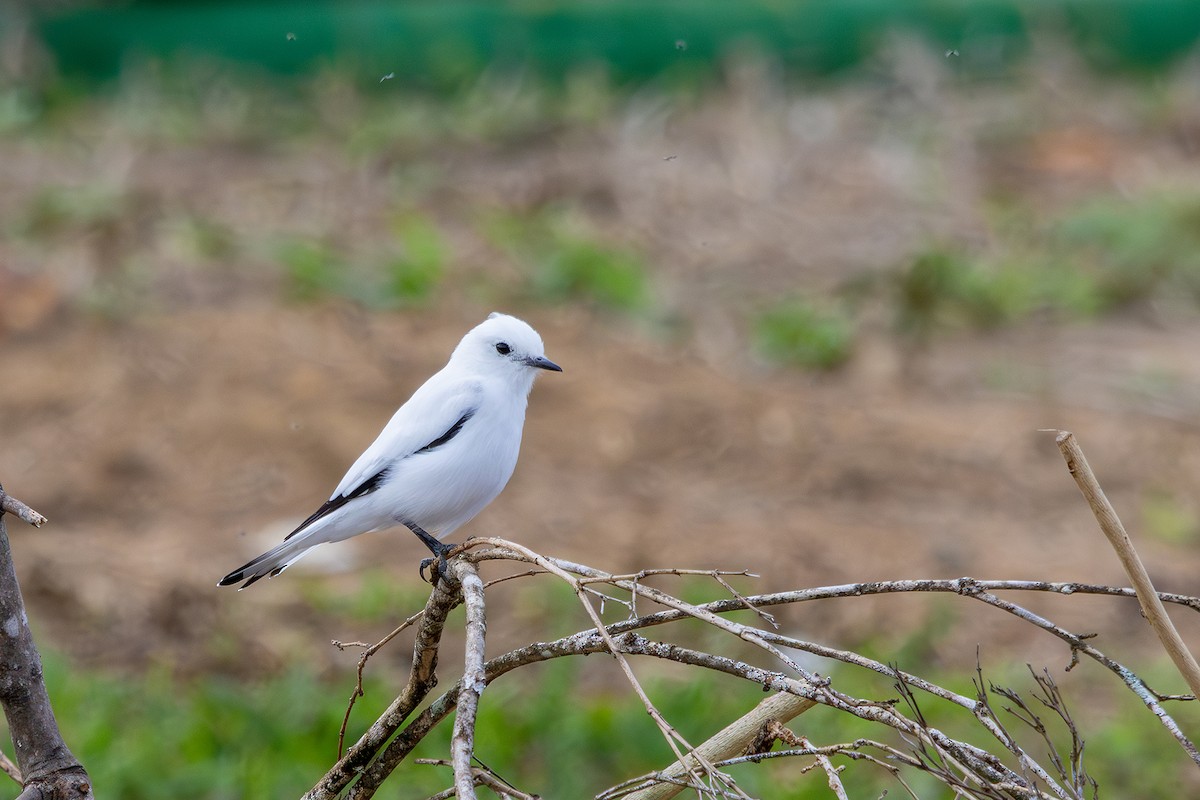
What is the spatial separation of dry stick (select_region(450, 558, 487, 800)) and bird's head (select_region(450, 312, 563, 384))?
1523 millimetres

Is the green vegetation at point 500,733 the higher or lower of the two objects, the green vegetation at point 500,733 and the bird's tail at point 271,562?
the lower

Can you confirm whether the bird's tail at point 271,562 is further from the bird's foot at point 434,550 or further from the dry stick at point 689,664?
the dry stick at point 689,664

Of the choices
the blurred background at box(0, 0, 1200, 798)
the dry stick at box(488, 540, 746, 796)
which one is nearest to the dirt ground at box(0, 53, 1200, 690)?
the blurred background at box(0, 0, 1200, 798)

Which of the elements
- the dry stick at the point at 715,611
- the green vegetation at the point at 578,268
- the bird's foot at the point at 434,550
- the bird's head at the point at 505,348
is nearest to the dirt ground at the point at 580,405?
the green vegetation at the point at 578,268

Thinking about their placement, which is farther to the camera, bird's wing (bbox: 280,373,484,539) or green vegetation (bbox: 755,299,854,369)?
green vegetation (bbox: 755,299,854,369)

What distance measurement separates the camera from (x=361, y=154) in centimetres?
1055

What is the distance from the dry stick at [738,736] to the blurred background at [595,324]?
2.42m

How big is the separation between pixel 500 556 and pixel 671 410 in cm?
528

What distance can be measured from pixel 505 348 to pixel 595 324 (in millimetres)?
4684

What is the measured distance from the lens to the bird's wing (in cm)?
345

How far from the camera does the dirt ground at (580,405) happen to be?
19.6 ft

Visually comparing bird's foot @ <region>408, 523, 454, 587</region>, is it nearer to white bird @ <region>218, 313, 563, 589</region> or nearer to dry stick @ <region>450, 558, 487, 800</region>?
white bird @ <region>218, 313, 563, 589</region>

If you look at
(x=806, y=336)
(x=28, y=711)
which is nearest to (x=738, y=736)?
(x=28, y=711)

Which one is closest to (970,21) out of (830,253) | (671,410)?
(830,253)
